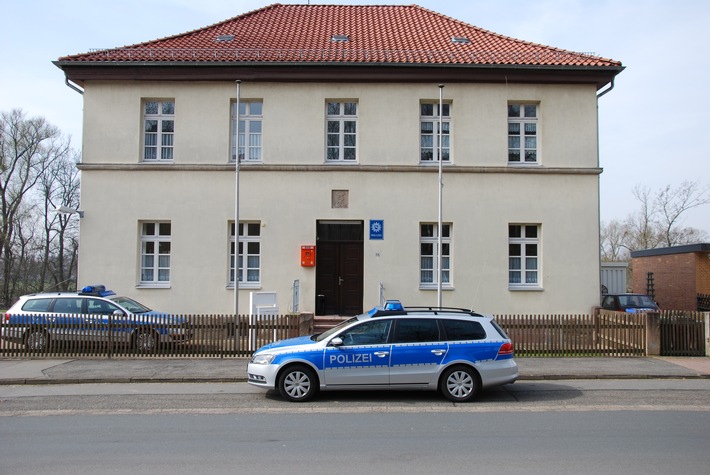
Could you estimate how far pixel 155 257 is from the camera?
18734mm

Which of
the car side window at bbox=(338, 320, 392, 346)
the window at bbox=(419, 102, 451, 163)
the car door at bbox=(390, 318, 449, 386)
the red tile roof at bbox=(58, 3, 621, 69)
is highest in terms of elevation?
the red tile roof at bbox=(58, 3, 621, 69)

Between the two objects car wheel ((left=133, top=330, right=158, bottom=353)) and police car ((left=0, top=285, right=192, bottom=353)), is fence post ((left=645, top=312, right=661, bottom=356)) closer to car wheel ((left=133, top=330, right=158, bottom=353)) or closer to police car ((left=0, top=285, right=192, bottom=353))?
police car ((left=0, top=285, right=192, bottom=353))

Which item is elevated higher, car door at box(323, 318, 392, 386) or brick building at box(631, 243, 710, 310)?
brick building at box(631, 243, 710, 310)

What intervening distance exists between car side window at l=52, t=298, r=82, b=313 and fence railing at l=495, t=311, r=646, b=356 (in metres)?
10.5

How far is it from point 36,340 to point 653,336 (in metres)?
14.7

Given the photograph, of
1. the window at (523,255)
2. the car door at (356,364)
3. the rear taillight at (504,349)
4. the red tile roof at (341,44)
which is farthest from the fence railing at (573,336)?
the red tile roof at (341,44)

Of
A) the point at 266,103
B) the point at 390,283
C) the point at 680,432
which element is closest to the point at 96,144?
the point at 266,103

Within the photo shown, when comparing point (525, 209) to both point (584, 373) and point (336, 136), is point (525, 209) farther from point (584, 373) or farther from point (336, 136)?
point (584, 373)

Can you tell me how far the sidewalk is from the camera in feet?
38.3

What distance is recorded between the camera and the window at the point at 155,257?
61.4 ft

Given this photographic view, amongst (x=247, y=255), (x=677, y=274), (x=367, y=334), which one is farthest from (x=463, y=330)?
(x=677, y=274)

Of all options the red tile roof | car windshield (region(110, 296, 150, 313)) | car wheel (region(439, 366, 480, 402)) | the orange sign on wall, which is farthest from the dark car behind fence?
the red tile roof

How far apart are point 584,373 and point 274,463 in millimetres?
8008

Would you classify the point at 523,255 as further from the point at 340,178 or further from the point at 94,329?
the point at 94,329
